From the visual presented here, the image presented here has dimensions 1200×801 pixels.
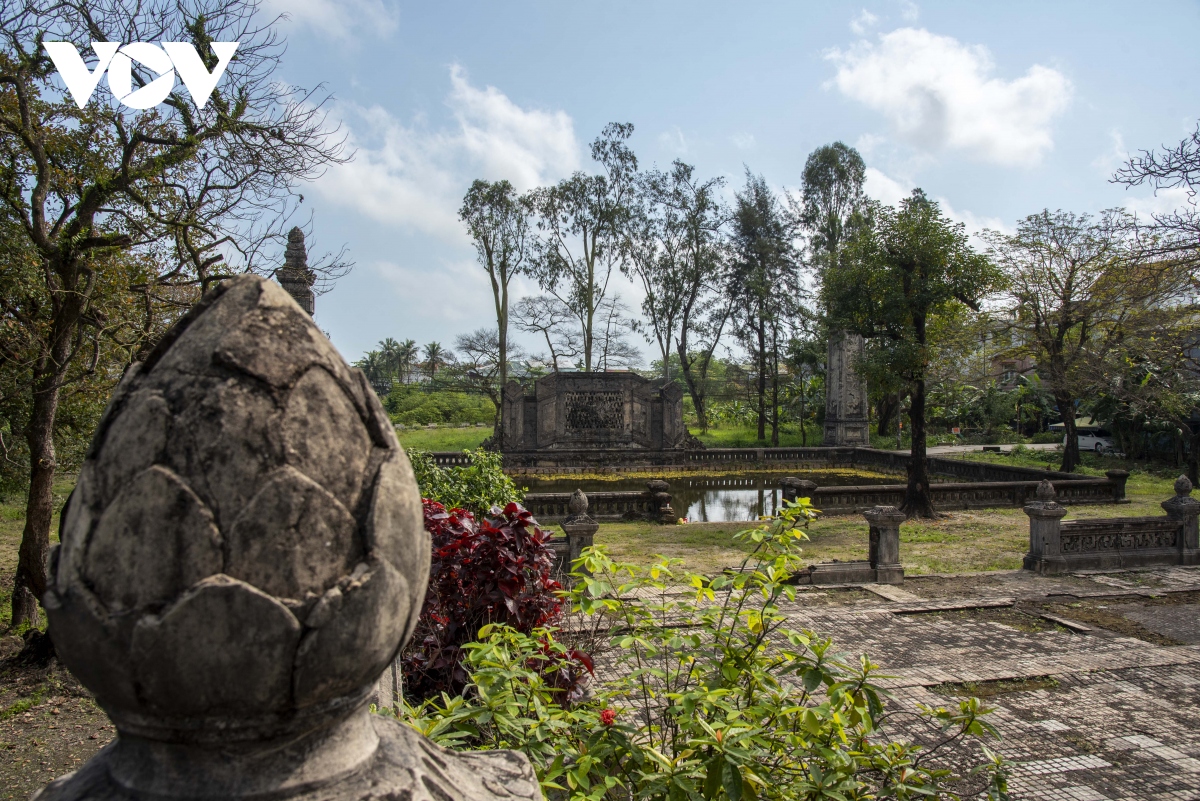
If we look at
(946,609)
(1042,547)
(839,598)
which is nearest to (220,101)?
(839,598)

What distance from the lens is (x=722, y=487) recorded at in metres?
23.0

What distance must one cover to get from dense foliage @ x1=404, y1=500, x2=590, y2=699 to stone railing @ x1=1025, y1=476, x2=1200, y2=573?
8570mm

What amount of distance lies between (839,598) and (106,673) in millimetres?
8676

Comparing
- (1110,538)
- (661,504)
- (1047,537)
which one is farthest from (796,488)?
(1110,538)

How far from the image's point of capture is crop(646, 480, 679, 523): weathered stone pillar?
14.9 m

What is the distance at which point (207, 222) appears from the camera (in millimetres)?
7609

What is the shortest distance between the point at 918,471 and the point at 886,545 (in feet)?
19.3

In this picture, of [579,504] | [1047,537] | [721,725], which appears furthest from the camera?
[1047,537]

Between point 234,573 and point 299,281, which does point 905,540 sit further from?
point 234,573

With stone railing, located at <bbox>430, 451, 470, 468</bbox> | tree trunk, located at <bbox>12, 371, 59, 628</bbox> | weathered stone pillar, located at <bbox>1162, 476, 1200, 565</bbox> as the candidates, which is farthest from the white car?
tree trunk, located at <bbox>12, 371, 59, 628</bbox>

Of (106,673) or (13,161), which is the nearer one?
(106,673)

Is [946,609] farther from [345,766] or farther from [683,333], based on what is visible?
[683,333]

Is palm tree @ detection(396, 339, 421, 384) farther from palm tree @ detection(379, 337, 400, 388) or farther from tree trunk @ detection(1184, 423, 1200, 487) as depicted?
tree trunk @ detection(1184, 423, 1200, 487)

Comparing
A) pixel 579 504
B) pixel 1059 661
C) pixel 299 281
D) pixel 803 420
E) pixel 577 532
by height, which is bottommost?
pixel 1059 661
